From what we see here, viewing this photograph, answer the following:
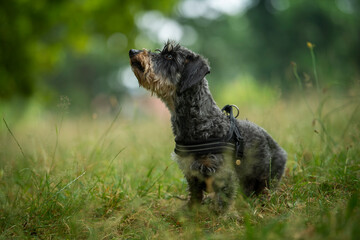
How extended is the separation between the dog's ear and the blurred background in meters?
0.63

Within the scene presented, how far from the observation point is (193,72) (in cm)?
332

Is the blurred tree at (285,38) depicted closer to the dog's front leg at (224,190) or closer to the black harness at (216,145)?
the black harness at (216,145)

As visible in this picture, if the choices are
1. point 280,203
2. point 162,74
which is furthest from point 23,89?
point 280,203

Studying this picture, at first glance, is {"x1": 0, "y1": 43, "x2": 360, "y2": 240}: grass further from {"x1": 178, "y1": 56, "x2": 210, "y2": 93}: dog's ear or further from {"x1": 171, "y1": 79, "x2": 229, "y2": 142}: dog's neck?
{"x1": 178, "y1": 56, "x2": 210, "y2": 93}: dog's ear

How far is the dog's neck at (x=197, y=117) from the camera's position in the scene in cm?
325

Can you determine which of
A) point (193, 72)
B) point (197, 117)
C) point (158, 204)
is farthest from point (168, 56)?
point (158, 204)

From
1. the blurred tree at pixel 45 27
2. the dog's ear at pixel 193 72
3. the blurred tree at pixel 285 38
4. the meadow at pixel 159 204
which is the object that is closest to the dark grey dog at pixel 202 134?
the dog's ear at pixel 193 72

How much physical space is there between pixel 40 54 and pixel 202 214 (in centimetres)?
1207

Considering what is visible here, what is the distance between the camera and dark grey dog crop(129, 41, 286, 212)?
3.20 metres

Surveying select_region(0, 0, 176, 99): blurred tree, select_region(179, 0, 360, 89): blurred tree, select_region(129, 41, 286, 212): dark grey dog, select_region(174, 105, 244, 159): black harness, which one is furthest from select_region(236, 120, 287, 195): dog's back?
select_region(179, 0, 360, 89): blurred tree

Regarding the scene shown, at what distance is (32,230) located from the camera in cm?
287

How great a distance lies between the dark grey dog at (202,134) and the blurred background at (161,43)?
0.60 metres

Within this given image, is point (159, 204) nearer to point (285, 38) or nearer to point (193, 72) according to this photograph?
point (193, 72)

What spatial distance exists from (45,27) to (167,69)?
9.91 m
